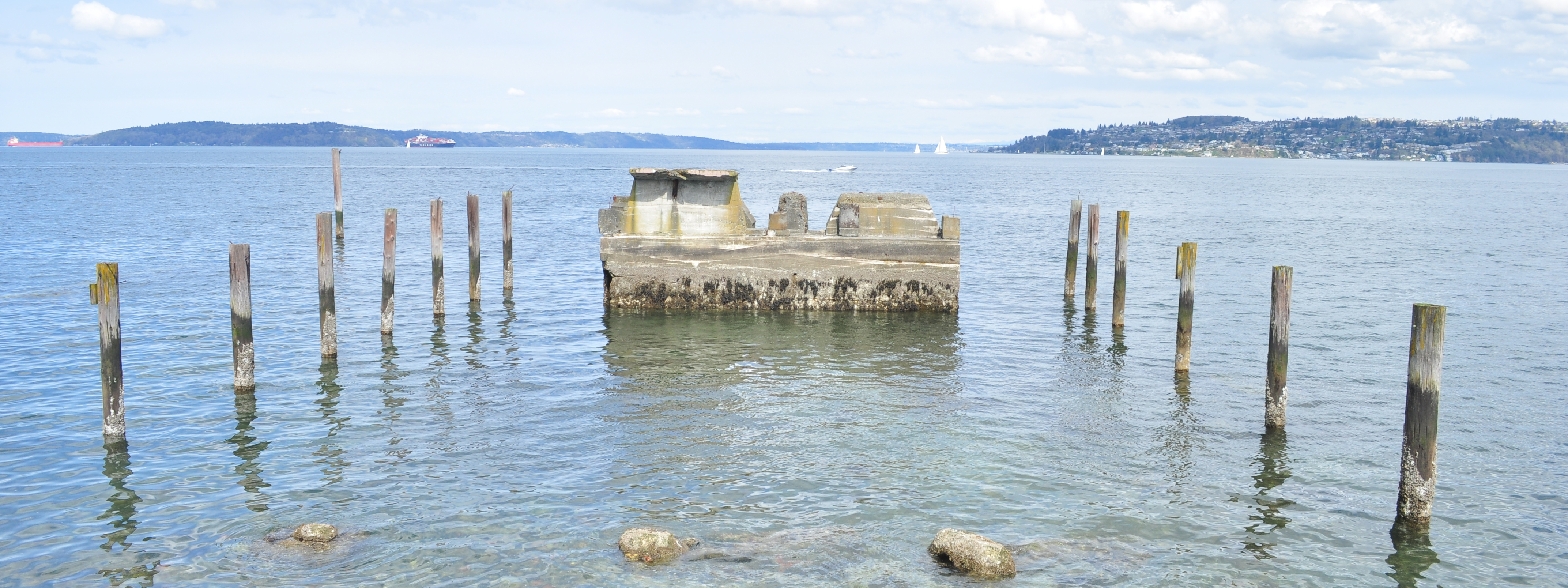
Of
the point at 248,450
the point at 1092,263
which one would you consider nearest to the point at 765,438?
the point at 248,450

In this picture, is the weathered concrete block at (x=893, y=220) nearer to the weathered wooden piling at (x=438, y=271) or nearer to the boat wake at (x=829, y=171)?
the weathered wooden piling at (x=438, y=271)

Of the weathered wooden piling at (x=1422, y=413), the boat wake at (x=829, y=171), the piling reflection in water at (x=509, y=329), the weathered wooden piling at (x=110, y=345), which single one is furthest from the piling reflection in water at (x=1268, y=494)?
the boat wake at (x=829, y=171)

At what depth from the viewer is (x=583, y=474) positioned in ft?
36.9

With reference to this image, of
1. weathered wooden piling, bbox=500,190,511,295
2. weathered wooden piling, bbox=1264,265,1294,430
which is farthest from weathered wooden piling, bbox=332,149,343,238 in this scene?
weathered wooden piling, bbox=1264,265,1294,430

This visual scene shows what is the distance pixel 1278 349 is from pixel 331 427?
36.5 ft

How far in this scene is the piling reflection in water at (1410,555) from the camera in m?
9.05

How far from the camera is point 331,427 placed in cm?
1296

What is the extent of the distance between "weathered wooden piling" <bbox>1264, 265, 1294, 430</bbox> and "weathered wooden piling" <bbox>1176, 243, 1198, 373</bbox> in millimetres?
2642

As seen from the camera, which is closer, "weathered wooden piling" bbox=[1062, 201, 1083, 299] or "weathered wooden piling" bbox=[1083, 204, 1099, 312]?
"weathered wooden piling" bbox=[1083, 204, 1099, 312]

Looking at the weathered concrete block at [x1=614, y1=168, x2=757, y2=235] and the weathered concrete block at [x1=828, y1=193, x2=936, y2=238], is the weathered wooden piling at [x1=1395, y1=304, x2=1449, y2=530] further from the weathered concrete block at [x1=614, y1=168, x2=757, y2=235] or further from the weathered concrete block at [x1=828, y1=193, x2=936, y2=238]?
the weathered concrete block at [x1=614, y1=168, x2=757, y2=235]

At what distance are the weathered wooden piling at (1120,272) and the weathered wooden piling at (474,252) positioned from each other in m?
12.4

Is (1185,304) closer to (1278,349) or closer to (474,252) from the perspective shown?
(1278,349)

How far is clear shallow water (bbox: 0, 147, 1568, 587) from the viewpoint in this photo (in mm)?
9234

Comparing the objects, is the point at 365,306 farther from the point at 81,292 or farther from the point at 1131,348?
the point at 1131,348
